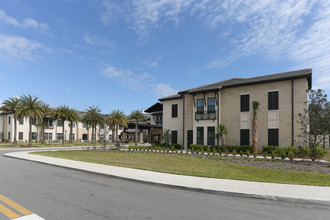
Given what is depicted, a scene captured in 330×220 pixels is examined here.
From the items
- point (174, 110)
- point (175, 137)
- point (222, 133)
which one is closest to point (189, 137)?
point (175, 137)

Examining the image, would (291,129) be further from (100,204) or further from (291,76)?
(100,204)

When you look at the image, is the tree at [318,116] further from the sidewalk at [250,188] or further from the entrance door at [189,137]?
the entrance door at [189,137]

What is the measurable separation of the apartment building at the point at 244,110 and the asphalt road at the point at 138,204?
14.8 meters

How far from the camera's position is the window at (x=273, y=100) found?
2227 centimetres

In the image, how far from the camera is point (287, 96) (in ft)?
70.9

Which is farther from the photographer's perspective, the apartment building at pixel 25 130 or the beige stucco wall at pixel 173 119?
the apartment building at pixel 25 130

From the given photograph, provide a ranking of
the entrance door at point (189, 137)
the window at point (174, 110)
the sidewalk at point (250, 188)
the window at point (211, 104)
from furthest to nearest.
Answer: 1. the window at point (174, 110)
2. the entrance door at point (189, 137)
3. the window at point (211, 104)
4. the sidewalk at point (250, 188)

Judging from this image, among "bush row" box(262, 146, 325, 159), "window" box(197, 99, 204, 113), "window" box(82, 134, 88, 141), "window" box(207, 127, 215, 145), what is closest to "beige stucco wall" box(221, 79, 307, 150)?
"bush row" box(262, 146, 325, 159)

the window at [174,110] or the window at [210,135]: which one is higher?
the window at [174,110]

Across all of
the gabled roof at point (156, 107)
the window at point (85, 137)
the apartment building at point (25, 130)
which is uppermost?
the gabled roof at point (156, 107)

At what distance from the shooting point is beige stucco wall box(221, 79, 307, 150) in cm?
2100

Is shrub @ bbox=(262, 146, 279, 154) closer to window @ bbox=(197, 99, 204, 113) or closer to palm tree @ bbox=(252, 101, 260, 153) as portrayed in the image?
palm tree @ bbox=(252, 101, 260, 153)

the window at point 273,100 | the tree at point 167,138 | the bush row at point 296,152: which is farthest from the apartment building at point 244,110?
the tree at point 167,138

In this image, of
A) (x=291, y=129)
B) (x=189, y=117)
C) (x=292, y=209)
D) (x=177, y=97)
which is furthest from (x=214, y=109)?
(x=292, y=209)
